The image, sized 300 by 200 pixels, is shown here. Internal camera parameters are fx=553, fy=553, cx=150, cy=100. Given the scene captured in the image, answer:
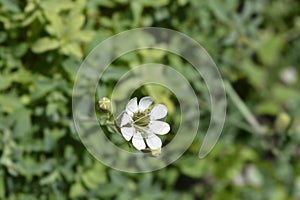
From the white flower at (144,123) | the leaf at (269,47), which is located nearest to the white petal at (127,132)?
the white flower at (144,123)

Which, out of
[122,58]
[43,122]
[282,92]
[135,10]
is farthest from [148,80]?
[282,92]

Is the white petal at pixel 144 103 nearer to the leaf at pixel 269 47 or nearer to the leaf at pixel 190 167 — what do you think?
the leaf at pixel 190 167

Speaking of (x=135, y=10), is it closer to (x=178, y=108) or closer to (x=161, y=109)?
(x=178, y=108)

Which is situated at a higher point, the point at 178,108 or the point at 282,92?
the point at 282,92

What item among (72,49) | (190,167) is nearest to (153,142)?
(72,49)

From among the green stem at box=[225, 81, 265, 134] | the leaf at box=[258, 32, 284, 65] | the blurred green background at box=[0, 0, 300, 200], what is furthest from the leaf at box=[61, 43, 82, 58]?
the leaf at box=[258, 32, 284, 65]

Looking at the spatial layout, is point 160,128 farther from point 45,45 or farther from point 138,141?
point 45,45

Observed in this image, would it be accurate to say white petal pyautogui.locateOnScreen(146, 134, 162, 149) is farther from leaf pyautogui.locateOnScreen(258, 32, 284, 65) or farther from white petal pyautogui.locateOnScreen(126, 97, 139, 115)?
leaf pyautogui.locateOnScreen(258, 32, 284, 65)
